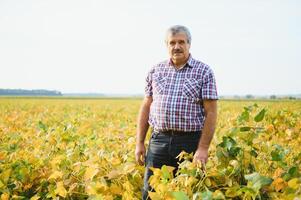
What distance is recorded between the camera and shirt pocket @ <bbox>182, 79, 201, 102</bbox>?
10.2 feet

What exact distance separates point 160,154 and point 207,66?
0.84 meters

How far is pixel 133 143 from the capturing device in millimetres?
4297

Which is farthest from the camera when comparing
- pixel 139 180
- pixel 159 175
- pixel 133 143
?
pixel 133 143

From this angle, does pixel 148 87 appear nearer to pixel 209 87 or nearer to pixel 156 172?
pixel 209 87

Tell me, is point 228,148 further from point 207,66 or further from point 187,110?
point 207,66

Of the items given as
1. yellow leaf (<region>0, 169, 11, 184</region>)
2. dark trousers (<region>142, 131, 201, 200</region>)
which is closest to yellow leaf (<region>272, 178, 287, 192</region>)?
dark trousers (<region>142, 131, 201, 200</region>)

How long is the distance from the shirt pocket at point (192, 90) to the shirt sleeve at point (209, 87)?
0.05m

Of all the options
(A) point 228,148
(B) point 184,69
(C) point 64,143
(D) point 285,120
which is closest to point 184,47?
(B) point 184,69

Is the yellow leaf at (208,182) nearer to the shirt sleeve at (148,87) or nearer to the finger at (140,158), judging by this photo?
the finger at (140,158)

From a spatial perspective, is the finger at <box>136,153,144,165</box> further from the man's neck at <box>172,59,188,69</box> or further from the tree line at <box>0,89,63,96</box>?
the tree line at <box>0,89,63,96</box>

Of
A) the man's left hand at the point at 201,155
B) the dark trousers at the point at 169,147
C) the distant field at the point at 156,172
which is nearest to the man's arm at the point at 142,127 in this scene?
the distant field at the point at 156,172

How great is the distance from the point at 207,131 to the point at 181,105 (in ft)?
0.98

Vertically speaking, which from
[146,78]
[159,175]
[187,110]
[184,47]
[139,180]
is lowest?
[139,180]

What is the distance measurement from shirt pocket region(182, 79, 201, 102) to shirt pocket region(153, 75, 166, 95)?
20cm
